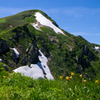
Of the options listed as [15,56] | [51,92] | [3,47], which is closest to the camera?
[51,92]

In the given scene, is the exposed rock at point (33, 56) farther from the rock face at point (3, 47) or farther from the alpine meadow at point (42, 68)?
the rock face at point (3, 47)

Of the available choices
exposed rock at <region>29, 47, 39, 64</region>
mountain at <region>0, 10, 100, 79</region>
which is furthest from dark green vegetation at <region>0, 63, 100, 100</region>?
exposed rock at <region>29, 47, 39, 64</region>

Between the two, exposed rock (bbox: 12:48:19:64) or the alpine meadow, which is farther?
exposed rock (bbox: 12:48:19:64)

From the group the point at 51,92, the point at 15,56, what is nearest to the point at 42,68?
the point at 15,56

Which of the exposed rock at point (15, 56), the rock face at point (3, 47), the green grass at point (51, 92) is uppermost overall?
the rock face at point (3, 47)

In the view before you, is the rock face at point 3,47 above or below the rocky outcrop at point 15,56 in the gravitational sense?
above

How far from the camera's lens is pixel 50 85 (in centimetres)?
531

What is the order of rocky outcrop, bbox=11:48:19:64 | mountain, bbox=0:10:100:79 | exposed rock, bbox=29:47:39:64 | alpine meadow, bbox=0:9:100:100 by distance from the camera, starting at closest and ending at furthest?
alpine meadow, bbox=0:9:100:100 → mountain, bbox=0:10:100:79 → rocky outcrop, bbox=11:48:19:64 → exposed rock, bbox=29:47:39:64

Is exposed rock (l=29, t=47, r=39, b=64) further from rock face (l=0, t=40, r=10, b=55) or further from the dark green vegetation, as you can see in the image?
the dark green vegetation

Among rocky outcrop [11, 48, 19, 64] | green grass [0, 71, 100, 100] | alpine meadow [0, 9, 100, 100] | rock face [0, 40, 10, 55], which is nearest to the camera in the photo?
green grass [0, 71, 100, 100]

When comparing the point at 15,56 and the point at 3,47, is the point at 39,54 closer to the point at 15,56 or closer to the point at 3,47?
the point at 15,56

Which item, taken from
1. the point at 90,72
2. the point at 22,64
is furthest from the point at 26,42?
the point at 90,72

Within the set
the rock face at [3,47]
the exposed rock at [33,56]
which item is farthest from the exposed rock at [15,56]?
the exposed rock at [33,56]

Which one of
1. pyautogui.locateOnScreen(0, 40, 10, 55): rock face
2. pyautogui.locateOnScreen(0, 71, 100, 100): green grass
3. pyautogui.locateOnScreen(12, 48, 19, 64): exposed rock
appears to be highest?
pyautogui.locateOnScreen(0, 40, 10, 55): rock face
